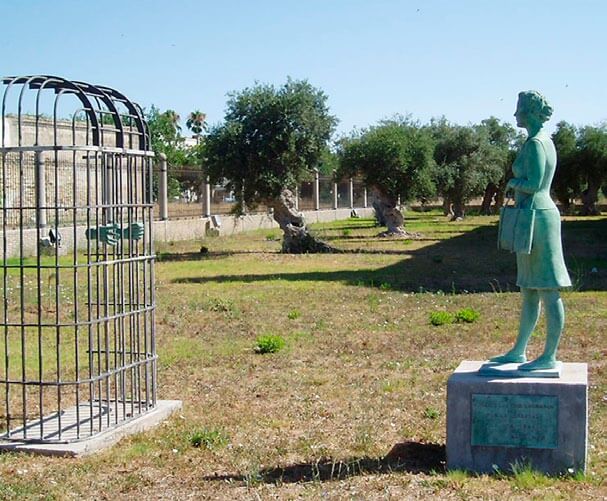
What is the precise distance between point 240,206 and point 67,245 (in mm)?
5533

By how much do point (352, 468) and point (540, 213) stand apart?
7.82 ft

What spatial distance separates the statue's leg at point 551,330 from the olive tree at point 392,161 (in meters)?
25.8

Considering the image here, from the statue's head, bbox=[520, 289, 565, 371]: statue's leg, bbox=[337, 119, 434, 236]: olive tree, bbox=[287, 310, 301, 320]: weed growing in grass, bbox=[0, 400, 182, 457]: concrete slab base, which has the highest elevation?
bbox=[337, 119, 434, 236]: olive tree

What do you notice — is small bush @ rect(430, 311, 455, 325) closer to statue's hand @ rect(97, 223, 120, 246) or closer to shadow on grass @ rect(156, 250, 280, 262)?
statue's hand @ rect(97, 223, 120, 246)

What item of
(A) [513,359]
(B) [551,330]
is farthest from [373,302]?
(B) [551,330]

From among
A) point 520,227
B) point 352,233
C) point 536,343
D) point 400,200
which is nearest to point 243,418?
point 520,227

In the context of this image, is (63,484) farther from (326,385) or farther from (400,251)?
(400,251)

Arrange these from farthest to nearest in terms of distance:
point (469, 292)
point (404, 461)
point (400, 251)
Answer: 1. point (400, 251)
2. point (469, 292)
3. point (404, 461)

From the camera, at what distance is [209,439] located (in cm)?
785

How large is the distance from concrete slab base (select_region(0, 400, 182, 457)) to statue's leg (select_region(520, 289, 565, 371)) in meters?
3.50

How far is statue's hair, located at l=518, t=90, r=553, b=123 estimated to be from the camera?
682 cm

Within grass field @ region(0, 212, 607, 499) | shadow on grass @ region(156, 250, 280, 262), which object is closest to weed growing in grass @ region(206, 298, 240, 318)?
grass field @ region(0, 212, 607, 499)

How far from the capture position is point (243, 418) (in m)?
8.70

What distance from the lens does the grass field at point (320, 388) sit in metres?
6.65
